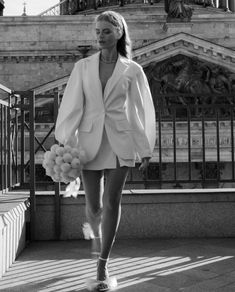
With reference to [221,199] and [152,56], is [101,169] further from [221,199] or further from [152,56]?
[152,56]

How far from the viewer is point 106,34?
3391 mm

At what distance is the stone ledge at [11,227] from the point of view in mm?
3930

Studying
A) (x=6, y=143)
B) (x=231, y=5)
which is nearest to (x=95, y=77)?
(x=6, y=143)

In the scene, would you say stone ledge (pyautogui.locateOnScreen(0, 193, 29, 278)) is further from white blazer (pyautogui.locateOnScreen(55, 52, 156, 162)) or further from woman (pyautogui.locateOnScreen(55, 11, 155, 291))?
white blazer (pyautogui.locateOnScreen(55, 52, 156, 162))

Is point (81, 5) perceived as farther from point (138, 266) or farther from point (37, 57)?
point (138, 266)

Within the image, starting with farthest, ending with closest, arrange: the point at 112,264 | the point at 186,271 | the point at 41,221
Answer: the point at 41,221
the point at 112,264
the point at 186,271

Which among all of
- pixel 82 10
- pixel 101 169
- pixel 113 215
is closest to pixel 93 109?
pixel 101 169

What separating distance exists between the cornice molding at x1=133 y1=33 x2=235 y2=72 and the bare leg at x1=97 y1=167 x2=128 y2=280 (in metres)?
20.0

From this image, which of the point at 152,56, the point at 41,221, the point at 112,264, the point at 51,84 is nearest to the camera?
the point at 112,264

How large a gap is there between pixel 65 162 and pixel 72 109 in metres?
0.37

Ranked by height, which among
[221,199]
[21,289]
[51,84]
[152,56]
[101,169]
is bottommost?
[21,289]

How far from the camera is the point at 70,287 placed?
354 cm

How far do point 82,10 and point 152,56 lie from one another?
55.8 ft

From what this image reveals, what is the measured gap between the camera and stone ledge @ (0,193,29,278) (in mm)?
3930
